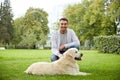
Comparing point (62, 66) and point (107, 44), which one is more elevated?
point (107, 44)

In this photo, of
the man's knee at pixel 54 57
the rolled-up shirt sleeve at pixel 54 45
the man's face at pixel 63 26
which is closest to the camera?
the man's face at pixel 63 26

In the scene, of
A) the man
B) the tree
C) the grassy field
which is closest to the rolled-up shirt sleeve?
the man

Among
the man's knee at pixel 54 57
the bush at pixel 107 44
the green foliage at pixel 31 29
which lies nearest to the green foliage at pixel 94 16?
the bush at pixel 107 44

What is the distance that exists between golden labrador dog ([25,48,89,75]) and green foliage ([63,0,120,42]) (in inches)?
15.7

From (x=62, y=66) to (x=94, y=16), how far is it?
2.00 feet

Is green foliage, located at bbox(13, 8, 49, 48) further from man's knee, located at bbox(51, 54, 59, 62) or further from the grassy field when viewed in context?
man's knee, located at bbox(51, 54, 59, 62)

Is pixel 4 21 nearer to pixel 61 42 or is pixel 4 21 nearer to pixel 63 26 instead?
pixel 63 26

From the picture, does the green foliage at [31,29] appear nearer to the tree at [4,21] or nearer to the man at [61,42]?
the tree at [4,21]

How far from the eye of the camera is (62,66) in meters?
2.34

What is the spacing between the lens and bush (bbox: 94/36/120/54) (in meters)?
1.87

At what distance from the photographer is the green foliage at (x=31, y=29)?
1804 millimetres

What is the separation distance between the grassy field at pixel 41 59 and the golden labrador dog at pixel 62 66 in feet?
0.18

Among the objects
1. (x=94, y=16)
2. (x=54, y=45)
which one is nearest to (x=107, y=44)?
(x=94, y=16)

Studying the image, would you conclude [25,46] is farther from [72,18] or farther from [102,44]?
[102,44]
